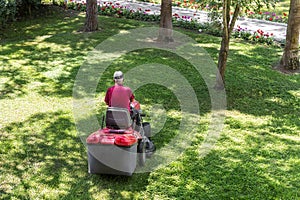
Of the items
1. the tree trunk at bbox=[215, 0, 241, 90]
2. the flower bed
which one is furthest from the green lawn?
the flower bed

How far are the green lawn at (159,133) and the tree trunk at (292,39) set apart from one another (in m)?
0.53

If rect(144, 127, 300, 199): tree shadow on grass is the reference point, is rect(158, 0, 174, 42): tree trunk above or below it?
above

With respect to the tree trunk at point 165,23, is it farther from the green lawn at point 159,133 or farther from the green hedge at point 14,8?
the green hedge at point 14,8

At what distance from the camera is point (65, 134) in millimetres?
8492

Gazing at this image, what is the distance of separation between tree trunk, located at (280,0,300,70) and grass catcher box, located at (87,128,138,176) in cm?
767

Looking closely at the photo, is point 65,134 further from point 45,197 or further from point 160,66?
point 160,66

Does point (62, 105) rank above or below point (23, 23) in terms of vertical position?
below

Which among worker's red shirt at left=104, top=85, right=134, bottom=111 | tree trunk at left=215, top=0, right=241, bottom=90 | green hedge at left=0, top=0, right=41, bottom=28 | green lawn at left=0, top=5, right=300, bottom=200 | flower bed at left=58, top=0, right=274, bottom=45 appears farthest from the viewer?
flower bed at left=58, top=0, right=274, bottom=45

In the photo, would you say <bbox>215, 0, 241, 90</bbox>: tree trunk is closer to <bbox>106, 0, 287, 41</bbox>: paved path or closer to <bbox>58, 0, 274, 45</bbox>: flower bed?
<bbox>58, 0, 274, 45</bbox>: flower bed

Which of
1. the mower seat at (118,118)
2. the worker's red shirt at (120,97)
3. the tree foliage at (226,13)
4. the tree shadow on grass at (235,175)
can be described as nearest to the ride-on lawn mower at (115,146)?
the mower seat at (118,118)

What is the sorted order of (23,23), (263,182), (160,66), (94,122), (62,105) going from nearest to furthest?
(263,182)
(94,122)
(62,105)
(160,66)
(23,23)

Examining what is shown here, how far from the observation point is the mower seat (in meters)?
6.57

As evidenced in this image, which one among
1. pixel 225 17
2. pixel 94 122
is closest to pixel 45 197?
pixel 94 122

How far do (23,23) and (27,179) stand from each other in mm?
12814
